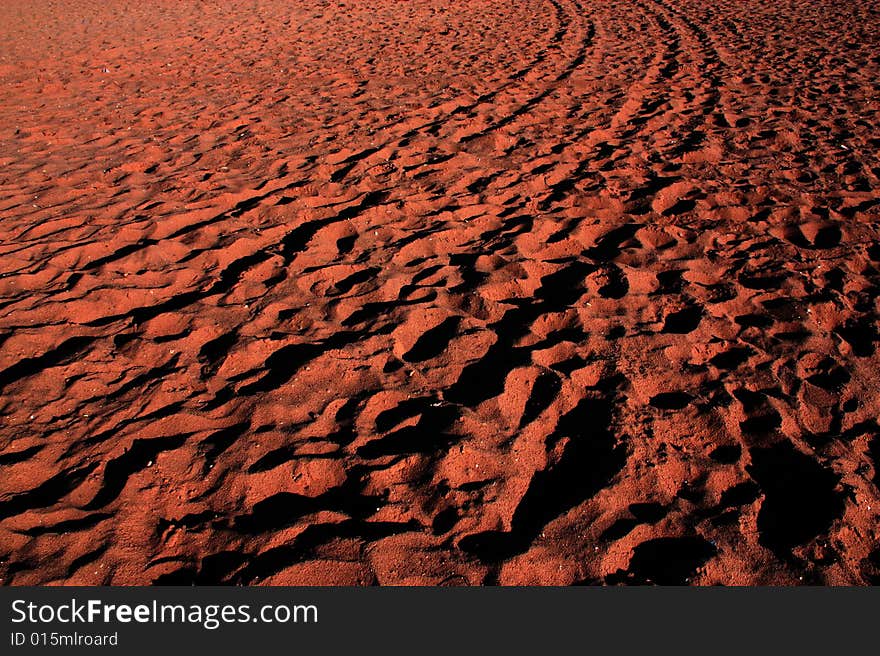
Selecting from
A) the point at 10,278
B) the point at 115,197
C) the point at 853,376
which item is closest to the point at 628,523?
the point at 853,376

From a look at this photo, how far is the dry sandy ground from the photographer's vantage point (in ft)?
8.05

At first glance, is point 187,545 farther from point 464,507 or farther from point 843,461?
point 843,461

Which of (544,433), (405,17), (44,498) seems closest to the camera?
(44,498)

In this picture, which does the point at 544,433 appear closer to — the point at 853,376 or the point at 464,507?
the point at 464,507

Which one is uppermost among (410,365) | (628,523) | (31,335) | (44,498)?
(31,335)

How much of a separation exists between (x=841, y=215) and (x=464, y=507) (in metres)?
4.10

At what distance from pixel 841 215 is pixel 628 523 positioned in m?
3.65

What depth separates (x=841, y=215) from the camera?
4.56 metres

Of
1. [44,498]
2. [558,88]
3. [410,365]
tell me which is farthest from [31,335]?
[558,88]

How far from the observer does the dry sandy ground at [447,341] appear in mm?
2453

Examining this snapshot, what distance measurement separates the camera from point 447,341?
11.4ft

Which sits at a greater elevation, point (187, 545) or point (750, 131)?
point (187, 545)

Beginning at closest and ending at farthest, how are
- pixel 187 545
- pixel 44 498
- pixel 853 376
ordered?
pixel 187 545, pixel 44 498, pixel 853 376

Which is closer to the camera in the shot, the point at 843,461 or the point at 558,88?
the point at 843,461
